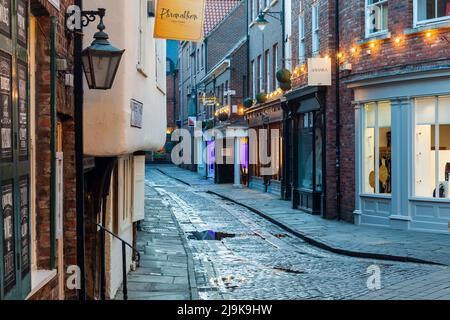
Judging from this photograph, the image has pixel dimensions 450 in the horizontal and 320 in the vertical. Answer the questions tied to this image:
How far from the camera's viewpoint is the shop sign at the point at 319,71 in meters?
20.1

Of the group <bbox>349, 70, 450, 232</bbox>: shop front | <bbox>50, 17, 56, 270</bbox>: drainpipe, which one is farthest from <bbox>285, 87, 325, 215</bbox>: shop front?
<bbox>50, 17, 56, 270</bbox>: drainpipe

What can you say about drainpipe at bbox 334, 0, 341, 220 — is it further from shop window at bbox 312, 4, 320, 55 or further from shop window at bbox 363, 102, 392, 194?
shop window at bbox 312, 4, 320, 55

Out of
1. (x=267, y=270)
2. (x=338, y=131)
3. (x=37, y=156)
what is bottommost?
(x=267, y=270)

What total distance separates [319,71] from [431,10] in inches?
168

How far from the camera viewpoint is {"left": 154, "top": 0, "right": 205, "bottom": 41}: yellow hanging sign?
10297mm

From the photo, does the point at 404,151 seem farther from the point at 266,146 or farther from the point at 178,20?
the point at 266,146

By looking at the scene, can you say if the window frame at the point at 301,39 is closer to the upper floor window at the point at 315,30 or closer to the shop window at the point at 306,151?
the upper floor window at the point at 315,30

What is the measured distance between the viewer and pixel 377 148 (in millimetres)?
18391

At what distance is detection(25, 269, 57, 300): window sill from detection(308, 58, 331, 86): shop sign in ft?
47.6

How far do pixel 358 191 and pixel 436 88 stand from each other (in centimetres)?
388

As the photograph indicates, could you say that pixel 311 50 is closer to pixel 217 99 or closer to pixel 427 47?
pixel 427 47

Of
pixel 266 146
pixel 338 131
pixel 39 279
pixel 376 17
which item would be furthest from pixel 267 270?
pixel 266 146

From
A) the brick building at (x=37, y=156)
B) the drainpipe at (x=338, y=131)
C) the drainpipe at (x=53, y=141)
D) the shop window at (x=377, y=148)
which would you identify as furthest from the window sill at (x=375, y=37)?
the drainpipe at (x=53, y=141)
